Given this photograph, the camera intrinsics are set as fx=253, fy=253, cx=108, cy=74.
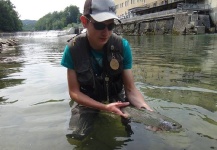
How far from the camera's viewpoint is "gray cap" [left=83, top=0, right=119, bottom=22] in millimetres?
3340

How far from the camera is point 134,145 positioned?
3256mm

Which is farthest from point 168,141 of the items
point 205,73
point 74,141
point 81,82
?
point 205,73

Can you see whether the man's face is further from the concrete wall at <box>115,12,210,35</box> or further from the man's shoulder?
the concrete wall at <box>115,12,210,35</box>

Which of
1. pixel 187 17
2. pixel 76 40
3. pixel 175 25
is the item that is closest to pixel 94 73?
pixel 76 40

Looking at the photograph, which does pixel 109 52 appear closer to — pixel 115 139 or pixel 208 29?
pixel 115 139

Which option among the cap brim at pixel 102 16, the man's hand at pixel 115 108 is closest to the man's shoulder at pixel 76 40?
the cap brim at pixel 102 16

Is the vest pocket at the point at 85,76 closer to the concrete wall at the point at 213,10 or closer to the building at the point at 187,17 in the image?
the building at the point at 187,17

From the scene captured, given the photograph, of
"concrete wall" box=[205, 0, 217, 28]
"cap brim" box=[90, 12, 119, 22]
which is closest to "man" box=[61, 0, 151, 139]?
"cap brim" box=[90, 12, 119, 22]

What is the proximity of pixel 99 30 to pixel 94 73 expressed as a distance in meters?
0.81

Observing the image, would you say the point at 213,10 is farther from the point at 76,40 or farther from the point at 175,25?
the point at 76,40

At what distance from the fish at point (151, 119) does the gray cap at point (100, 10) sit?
1.34m

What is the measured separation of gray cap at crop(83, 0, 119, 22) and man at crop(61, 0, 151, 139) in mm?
106

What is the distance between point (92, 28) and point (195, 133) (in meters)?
2.07

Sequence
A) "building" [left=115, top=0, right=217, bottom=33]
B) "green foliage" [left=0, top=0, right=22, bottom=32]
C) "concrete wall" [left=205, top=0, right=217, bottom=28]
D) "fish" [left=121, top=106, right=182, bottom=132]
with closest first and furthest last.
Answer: "fish" [left=121, top=106, right=182, bottom=132] → "building" [left=115, top=0, right=217, bottom=33] → "concrete wall" [left=205, top=0, right=217, bottom=28] → "green foliage" [left=0, top=0, right=22, bottom=32]
